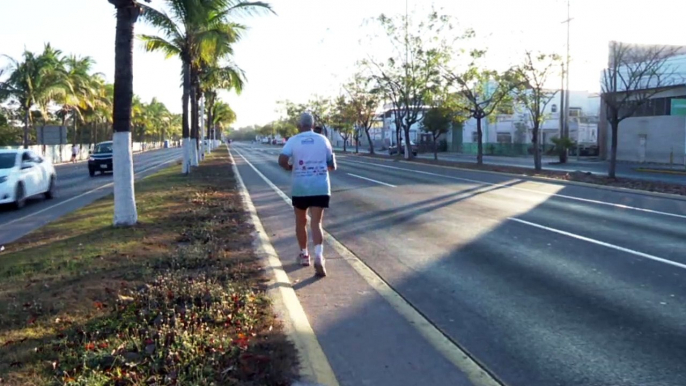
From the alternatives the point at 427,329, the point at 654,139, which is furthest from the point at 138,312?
the point at 654,139

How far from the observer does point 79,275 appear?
7305 mm

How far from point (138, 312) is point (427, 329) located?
8.05ft

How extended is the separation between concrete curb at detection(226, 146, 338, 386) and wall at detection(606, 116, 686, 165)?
120 ft

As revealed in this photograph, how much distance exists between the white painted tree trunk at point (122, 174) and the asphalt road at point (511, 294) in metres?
2.47

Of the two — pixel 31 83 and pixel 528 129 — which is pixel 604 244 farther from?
pixel 528 129

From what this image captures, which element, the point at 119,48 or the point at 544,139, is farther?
the point at 544,139

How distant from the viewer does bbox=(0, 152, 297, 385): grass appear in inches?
175

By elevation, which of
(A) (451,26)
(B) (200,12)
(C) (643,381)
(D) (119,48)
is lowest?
(C) (643,381)

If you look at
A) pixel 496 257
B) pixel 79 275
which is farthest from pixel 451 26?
pixel 79 275

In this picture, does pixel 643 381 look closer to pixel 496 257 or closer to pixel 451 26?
pixel 496 257

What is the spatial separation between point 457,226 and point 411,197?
18.0 feet

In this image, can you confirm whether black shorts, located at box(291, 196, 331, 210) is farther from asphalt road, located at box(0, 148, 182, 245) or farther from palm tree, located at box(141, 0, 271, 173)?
palm tree, located at box(141, 0, 271, 173)

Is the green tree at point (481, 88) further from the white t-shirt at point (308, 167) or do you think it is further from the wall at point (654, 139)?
the white t-shirt at point (308, 167)

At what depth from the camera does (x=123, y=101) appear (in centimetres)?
1086
